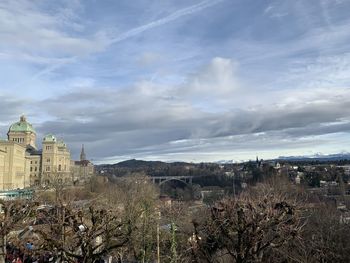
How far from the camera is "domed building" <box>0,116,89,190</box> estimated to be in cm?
9681

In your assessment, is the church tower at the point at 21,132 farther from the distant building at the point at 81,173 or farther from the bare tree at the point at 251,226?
the bare tree at the point at 251,226

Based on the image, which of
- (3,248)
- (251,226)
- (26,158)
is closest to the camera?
(251,226)

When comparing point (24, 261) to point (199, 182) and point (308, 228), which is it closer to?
point (308, 228)

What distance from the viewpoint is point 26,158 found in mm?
116375

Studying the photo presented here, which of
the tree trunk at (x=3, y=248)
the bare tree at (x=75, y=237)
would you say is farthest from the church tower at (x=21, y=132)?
the bare tree at (x=75, y=237)

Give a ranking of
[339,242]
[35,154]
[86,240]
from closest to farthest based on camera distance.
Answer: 1. [86,240]
2. [339,242]
3. [35,154]

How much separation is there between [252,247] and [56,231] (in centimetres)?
650

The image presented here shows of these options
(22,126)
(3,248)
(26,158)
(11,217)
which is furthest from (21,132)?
(3,248)

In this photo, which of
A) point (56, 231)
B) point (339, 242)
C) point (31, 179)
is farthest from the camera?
point (31, 179)

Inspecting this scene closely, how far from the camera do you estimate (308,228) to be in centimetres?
2617

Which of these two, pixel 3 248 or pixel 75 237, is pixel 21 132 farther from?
pixel 75 237

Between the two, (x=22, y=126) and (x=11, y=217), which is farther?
(x=22, y=126)

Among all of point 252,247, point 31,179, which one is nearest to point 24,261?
point 252,247

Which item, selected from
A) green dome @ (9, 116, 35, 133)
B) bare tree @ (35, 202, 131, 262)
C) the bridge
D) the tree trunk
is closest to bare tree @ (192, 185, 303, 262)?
bare tree @ (35, 202, 131, 262)
